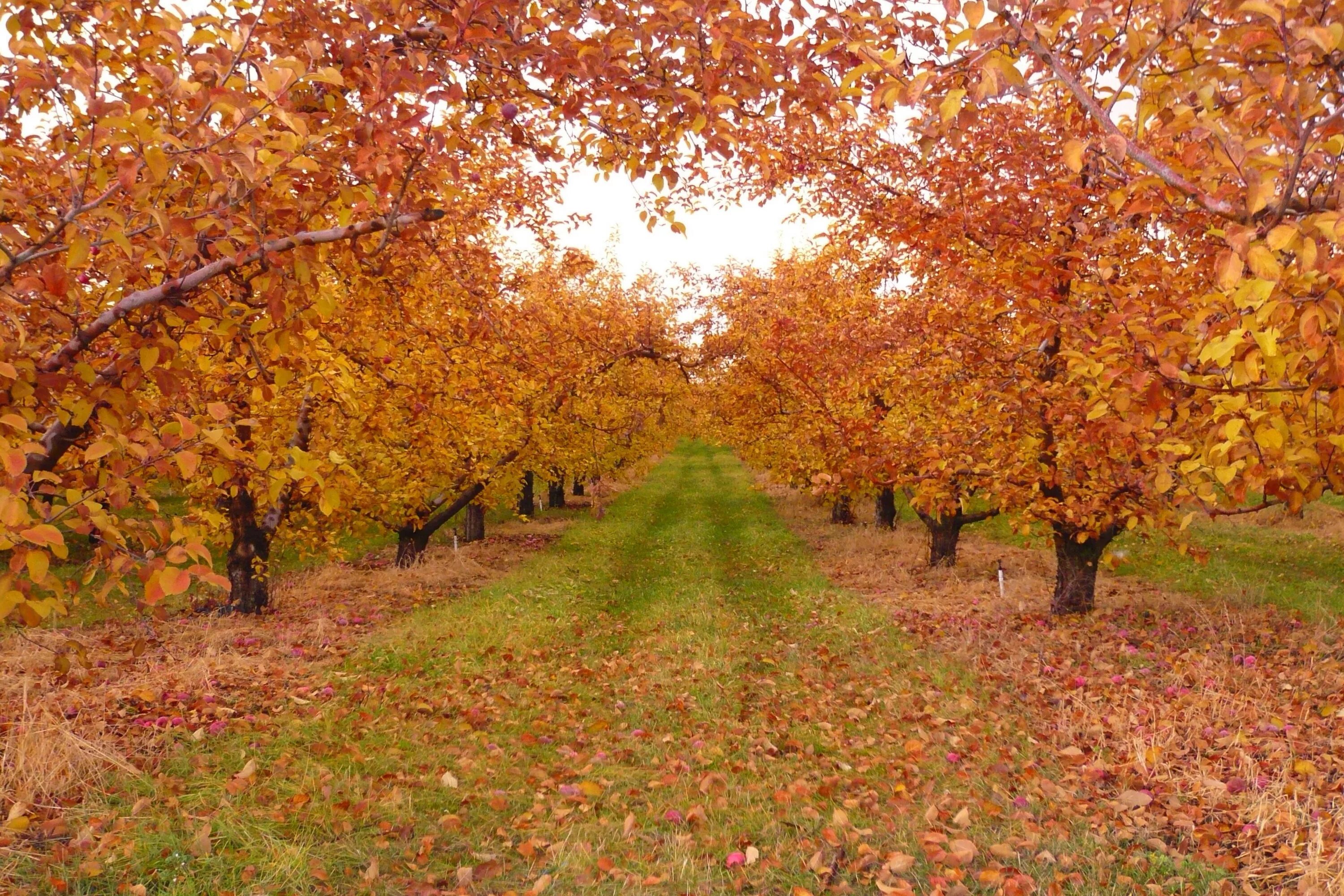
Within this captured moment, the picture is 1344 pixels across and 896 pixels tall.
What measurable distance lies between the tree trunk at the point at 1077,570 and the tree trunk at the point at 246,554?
39.8 ft

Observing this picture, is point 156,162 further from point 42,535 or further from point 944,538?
point 944,538

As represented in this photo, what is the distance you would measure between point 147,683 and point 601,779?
15.0 ft

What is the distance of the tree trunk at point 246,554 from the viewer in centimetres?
1203

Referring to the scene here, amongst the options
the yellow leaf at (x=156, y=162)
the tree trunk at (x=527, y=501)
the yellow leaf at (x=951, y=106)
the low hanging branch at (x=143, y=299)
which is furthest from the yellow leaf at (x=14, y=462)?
the tree trunk at (x=527, y=501)

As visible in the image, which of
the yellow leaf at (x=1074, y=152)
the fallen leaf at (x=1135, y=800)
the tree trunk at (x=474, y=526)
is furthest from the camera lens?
the tree trunk at (x=474, y=526)

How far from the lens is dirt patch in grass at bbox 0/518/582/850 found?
4.93 m

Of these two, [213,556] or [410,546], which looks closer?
[213,556]

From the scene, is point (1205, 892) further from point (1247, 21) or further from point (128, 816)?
point (128, 816)

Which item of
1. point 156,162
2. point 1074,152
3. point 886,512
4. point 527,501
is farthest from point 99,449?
point 527,501

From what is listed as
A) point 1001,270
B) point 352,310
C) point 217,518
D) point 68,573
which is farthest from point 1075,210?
point 68,573

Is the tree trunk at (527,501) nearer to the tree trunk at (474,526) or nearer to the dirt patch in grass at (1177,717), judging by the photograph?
the tree trunk at (474,526)

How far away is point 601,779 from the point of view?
631 centimetres

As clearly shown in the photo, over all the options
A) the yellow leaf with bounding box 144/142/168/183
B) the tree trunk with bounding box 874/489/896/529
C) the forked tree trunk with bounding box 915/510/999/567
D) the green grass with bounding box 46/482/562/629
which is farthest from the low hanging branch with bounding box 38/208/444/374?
the tree trunk with bounding box 874/489/896/529

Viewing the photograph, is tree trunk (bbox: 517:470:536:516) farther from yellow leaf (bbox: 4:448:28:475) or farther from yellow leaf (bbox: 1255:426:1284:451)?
yellow leaf (bbox: 1255:426:1284:451)
